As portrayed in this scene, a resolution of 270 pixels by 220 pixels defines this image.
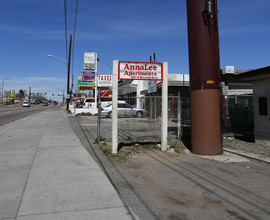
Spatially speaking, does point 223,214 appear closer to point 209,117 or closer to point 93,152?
point 209,117

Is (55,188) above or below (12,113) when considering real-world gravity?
below

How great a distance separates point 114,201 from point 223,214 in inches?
65.0

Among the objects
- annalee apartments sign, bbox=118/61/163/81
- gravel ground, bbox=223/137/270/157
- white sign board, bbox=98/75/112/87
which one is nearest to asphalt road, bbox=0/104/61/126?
white sign board, bbox=98/75/112/87

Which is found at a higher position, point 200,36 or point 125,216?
point 200,36

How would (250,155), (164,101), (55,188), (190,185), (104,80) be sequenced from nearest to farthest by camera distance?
(55,188), (190,185), (250,155), (164,101), (104,80)

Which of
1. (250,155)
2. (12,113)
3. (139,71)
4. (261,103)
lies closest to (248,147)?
(250,155)

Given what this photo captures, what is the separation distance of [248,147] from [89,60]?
21.9 meters

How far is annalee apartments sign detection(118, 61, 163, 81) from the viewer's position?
7.59 meters

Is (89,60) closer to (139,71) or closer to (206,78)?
(139,71)

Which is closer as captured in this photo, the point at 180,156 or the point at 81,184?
the point at 81,184

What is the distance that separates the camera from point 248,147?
28.5 feet

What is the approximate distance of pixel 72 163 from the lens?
620cm

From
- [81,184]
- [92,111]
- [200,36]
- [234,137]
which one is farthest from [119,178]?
[92,111]

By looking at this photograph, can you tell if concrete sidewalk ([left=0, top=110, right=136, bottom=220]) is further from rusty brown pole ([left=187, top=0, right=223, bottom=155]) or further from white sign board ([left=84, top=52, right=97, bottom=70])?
white sign board ([left=84, top=52, right=97, bottom=70])
